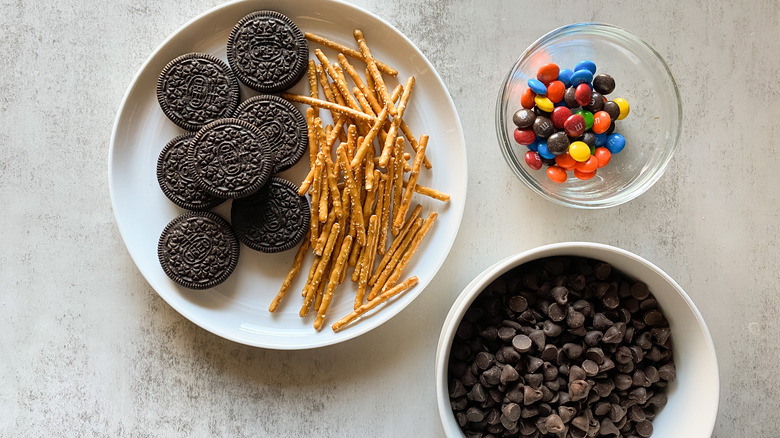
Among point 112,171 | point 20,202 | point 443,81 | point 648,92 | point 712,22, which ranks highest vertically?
point 712,22

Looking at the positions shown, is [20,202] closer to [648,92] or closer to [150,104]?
[150,104]

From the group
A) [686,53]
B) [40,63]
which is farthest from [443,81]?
[40,63]

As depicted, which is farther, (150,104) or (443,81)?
(443,81)

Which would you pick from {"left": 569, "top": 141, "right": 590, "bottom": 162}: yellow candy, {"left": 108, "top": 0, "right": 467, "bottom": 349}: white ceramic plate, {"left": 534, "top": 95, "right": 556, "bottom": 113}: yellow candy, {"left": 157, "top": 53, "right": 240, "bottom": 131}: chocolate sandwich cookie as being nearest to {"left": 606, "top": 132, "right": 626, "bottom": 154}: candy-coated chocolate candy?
{"left": 569, "top": 141, "right": 590, "bottom": 162}: yellow candy

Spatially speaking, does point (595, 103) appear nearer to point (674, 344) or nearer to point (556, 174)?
point (556, 174)

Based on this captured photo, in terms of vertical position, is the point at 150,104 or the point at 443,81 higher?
the point at 443,81

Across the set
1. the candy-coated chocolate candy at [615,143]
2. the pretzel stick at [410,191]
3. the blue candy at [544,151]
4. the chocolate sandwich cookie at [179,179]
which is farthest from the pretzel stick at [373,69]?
the candy-coated chocolate candy at [615,143]

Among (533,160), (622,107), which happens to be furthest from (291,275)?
(622,107)
